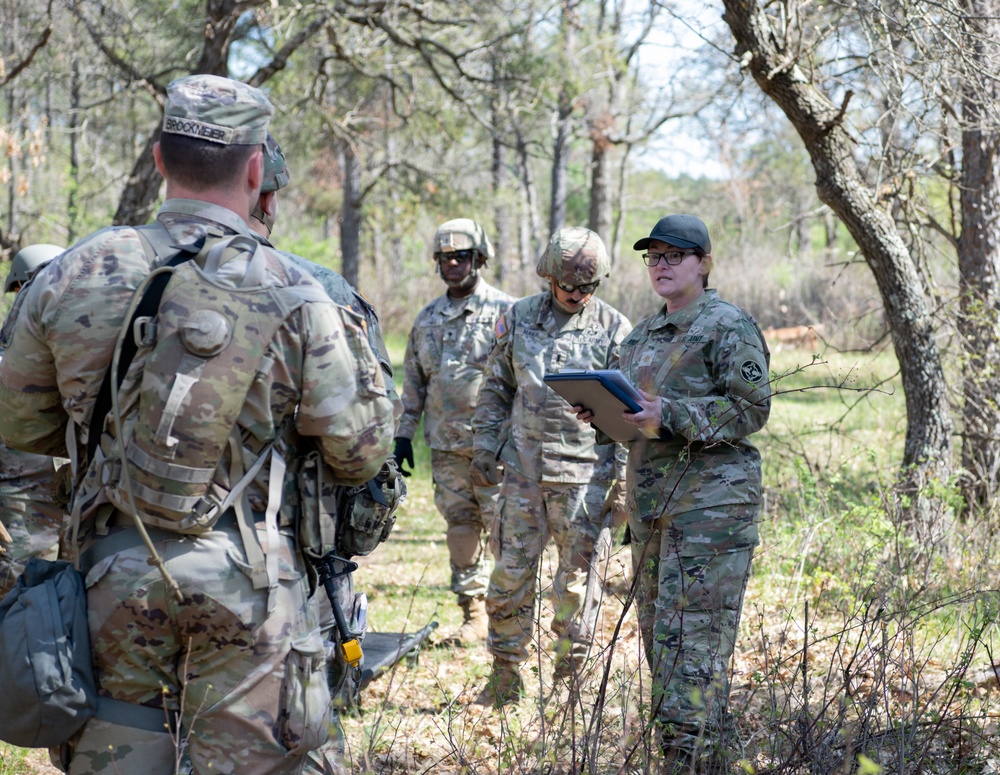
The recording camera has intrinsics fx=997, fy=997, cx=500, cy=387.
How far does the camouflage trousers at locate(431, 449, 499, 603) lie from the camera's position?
6332 mm

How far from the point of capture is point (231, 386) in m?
2.22

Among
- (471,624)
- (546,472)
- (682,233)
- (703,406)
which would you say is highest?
(682,233)

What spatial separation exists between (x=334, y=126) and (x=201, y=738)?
10.2m

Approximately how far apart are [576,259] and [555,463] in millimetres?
1001

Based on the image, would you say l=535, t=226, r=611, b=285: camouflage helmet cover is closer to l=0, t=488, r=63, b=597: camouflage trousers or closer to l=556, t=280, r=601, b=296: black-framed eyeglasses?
l=556, t=280, r=601, b=296: black-framed eyeglasses

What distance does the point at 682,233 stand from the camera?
388 cm

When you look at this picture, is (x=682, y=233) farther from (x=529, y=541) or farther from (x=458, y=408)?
(x=458, y=408)

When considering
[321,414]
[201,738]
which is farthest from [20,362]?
[201,738]

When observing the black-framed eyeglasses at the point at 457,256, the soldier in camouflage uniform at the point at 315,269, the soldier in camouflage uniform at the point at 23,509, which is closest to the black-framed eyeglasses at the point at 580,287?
the black-framed eyeglasses at the point at 457,256

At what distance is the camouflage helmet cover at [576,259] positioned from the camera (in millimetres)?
4863

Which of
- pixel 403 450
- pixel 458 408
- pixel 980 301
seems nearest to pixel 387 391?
pixel 403 450

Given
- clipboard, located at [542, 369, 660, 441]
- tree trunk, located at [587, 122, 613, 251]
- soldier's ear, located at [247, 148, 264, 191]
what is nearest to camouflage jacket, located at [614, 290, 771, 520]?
clipboard, located at [542, 369, 660, 441]

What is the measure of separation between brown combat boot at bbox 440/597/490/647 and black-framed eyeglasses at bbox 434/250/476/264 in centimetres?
216

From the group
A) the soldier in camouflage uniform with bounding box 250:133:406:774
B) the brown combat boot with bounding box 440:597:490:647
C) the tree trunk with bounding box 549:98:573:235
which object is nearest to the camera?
the soldier in camouflage uniform with bounding box 250:133:406:774
